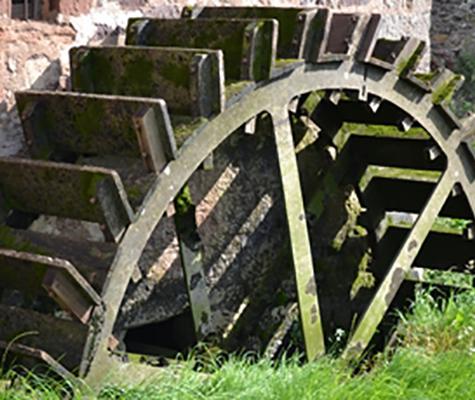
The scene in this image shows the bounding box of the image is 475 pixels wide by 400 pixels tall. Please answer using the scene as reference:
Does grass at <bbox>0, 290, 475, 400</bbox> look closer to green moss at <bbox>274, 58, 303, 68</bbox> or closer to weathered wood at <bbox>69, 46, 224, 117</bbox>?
weathered wood at <bbox>69, 46, 224, 117</bbox>

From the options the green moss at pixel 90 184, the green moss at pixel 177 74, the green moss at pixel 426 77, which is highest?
the green moss at pixel 177 74

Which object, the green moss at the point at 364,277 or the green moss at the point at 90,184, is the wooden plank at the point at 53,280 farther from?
the green moss at the point at 364,277

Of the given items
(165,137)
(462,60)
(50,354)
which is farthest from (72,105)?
(462,60)

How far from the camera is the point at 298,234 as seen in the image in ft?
15.6

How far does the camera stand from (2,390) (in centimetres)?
341

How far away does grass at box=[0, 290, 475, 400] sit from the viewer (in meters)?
3.76

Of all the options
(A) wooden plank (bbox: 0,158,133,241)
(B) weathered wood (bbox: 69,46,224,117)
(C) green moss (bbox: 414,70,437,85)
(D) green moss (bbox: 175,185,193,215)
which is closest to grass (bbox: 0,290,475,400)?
(A) wooden plank (bbox: 0,158,133,241)

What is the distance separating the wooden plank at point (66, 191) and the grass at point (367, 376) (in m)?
0.58

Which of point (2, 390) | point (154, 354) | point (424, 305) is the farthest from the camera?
point (424, 305)

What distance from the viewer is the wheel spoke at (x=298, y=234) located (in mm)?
4652

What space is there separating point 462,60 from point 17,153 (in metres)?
6.86

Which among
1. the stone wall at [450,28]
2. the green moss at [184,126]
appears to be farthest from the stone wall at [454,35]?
the green moss at [184,126]

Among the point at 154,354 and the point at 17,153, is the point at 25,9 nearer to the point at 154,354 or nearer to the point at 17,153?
the point at 17,153

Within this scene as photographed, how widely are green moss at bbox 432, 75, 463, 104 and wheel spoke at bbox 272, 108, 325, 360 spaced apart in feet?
3.21
